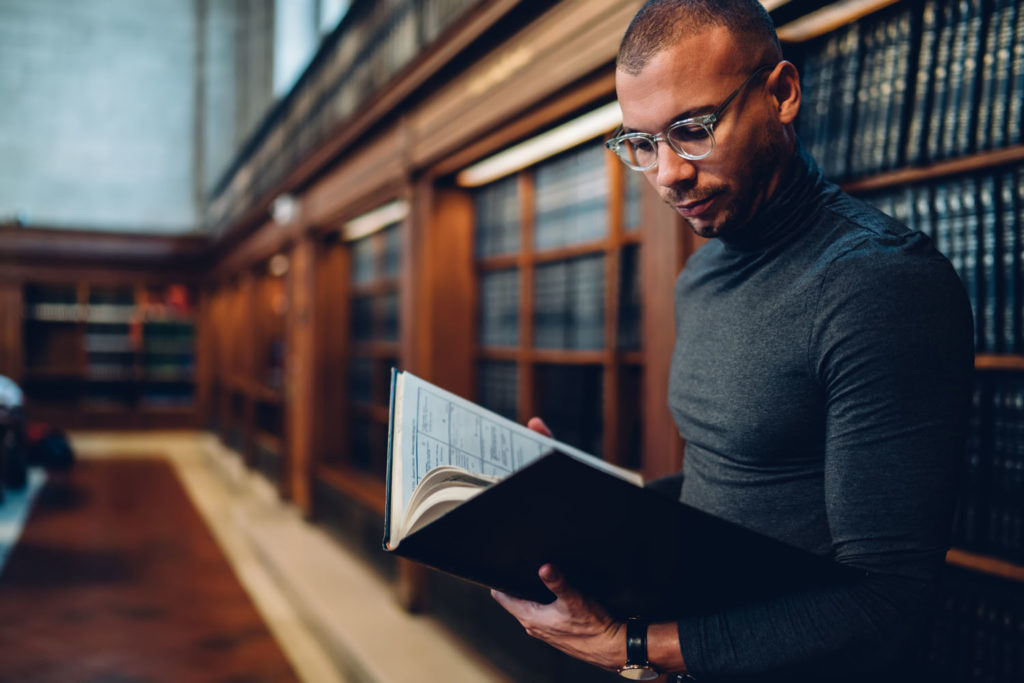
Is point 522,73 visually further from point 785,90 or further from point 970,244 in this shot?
point 785,90

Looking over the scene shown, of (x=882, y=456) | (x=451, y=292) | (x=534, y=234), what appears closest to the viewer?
(x=882, y=456)

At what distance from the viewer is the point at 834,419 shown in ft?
2.84

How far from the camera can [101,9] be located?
1225 cm

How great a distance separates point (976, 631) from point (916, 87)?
1155 mm

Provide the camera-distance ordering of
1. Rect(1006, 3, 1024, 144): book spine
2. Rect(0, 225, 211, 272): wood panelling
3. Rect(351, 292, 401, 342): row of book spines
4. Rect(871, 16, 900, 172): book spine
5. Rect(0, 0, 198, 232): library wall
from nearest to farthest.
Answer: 1. Rect(1006, 3, 1024, 144): book spine
2. Rect(871, 16, 900, 172): book spine
3. Rect(351, 292, 401, 342): row of book spines
4. Rect(0, 225, 211, 272): wood panelling
5. Rect(0, 0, 198, 232): library wall

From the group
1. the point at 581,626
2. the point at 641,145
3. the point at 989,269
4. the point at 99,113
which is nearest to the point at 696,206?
the point at 641,145

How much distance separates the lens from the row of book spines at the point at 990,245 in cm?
149

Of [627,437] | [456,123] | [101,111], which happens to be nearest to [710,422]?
[627,437]

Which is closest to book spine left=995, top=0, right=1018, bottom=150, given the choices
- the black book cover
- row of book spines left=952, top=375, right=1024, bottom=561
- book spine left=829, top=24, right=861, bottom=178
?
book spine left=829, top=24, right=861, bottom=178

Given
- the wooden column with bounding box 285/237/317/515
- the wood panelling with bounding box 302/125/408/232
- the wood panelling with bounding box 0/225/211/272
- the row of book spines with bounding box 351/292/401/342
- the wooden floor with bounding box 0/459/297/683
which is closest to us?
the wooden floor with bounding box 0/459/297/683

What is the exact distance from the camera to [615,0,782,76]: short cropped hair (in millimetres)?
974

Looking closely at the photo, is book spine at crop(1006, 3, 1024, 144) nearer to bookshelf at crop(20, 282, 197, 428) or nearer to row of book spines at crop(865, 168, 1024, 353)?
row of book spines at crop(865, 168, 1024, 353)

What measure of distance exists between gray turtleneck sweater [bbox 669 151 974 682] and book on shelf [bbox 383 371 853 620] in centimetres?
5

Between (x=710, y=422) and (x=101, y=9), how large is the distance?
46.7 feet
